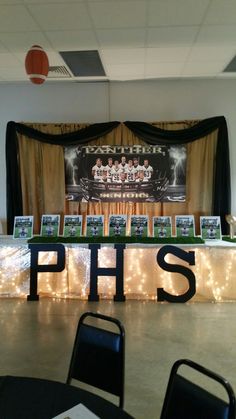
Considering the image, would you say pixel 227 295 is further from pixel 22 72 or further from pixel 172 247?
pixel 22 72

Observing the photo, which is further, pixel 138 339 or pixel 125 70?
pixel 125 70

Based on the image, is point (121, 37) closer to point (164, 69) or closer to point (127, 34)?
point (127, 34)

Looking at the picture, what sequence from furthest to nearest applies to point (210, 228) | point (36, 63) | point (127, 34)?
point (210, 228) → point (127, 34) → point (36, 63)

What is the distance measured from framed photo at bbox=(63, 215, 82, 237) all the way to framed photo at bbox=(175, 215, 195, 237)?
135cm

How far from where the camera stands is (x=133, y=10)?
2.81m

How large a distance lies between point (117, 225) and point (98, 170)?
0.96m

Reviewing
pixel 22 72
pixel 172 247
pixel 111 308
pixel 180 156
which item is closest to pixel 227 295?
pixel 172 247

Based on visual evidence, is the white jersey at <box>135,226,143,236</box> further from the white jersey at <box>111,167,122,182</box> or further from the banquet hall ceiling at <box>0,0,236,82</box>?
the banquet hall ceiling at <box>0,0,236,82</box>

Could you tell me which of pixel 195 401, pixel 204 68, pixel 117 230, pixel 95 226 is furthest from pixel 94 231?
pixel 195 401

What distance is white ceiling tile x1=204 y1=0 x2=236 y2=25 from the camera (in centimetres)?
269

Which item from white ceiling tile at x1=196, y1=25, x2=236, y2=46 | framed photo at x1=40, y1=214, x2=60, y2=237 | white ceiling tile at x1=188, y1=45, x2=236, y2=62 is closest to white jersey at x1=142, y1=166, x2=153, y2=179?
framed photo at x1=40, y1=214, x2=60, y2=237

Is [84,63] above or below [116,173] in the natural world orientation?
above

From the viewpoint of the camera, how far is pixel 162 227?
14.5ft

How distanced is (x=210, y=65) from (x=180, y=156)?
50.5 inches
